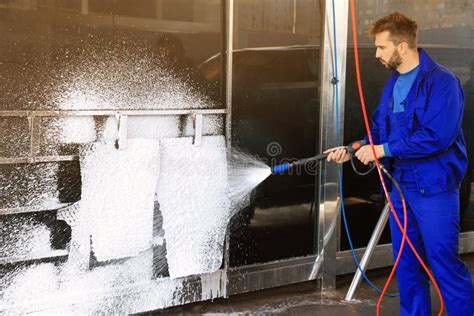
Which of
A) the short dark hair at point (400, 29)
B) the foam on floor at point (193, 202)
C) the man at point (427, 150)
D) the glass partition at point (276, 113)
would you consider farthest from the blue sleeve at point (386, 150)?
the foam on floor at point (193, 202)

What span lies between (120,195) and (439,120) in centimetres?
181

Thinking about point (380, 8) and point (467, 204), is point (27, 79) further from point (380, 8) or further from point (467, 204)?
point (467, 204)

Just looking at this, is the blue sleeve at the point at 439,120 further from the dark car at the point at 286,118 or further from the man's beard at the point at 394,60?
the dark car at the point at 286,118

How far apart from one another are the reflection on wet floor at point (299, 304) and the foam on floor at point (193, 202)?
320 millimetres

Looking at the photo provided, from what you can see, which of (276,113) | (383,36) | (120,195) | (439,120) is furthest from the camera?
(276,113)

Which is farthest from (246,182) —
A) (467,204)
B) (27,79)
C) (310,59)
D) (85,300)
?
(467,204)

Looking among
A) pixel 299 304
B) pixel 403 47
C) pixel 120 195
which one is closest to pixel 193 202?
pixel 120 195

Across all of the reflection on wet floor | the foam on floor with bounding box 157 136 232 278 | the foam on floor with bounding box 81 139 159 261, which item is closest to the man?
the reflection on wet floor

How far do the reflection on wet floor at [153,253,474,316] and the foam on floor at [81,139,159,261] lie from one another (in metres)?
0.64

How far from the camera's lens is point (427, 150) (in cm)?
302

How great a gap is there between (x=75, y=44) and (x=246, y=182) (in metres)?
1.42

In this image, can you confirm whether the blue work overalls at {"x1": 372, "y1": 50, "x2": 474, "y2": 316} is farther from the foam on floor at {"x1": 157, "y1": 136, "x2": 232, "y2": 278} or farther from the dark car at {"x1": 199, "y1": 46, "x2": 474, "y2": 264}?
the foam on floor at {"x1": 157, "y1": 136, "x2": 232, "y2": 278}

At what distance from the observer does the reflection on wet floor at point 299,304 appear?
383 cm

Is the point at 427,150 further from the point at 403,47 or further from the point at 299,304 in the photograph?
the point at 299,304
